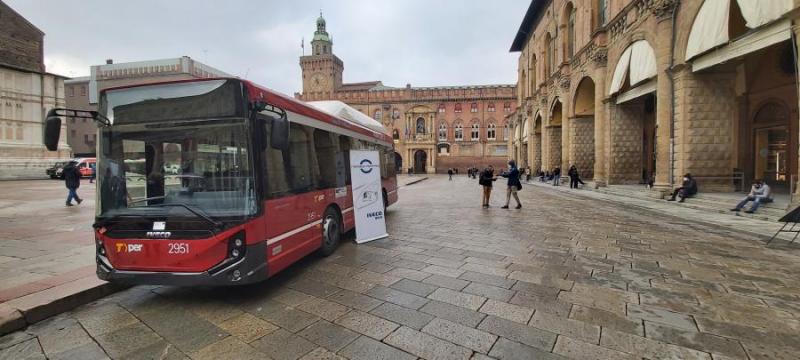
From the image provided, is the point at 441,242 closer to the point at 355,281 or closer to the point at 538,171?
the point at 355,281

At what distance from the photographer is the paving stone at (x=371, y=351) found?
2.78 metres

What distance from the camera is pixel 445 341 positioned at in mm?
3004

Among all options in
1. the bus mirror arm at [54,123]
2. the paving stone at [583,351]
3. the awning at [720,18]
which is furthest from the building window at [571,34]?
the bus mirror arm at [54,123]

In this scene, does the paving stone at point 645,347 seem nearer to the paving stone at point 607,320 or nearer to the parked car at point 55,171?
the paving stone at point 607,320

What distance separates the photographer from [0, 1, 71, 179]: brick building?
29.2 metres

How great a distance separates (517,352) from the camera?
9.20 ft

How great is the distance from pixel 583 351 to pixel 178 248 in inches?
153

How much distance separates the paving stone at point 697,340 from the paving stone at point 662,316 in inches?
4.0

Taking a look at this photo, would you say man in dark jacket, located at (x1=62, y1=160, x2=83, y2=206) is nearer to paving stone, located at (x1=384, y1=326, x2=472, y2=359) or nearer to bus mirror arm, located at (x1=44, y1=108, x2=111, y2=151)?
bus mirror arm, located at (x1=44, y1=108, x2=111, y2=151)

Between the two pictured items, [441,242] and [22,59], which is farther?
[22,59]

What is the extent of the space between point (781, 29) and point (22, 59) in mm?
48629

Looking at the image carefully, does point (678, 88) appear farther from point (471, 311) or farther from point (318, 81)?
point (318, 81)

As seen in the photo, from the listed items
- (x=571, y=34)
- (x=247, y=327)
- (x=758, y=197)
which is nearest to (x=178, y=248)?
(x=247, y=327)

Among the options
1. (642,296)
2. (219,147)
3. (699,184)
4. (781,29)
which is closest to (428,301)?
(642,296)
